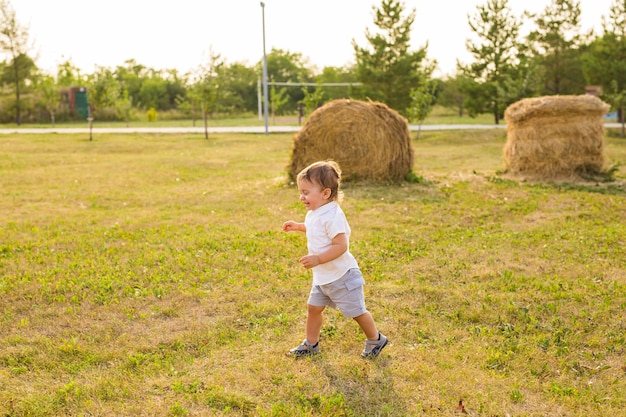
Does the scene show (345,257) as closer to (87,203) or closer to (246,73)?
(87,203)

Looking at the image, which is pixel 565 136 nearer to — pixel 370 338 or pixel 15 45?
pixel 370 338

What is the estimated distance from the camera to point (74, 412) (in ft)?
11.4

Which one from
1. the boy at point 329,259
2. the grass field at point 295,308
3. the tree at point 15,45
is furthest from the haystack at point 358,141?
the tree at point 15,45

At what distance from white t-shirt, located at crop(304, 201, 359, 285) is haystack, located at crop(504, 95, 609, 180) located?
9.66m

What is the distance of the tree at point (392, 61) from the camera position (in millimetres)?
29812

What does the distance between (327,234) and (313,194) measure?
0.30 m

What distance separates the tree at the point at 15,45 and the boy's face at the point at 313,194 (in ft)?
121

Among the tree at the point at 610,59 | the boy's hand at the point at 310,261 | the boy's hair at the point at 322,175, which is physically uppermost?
the tree at the point at 610,59

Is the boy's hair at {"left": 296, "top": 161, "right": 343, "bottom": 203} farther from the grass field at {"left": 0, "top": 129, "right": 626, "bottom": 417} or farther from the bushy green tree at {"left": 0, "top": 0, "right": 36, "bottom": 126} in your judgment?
the bushy green tree at {"left": 0, "top": 0, "right": 36, "bottom": 126}

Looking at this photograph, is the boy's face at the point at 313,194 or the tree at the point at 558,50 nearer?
the boy's face at the point at 313,194

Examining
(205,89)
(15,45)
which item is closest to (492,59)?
(205,89)

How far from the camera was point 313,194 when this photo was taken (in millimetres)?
4062

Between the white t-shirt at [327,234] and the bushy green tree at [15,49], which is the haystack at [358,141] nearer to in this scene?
the white t-shirt at [327,234]

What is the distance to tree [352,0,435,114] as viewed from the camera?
29.8 metres
